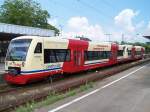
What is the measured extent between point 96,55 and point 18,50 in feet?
40.9

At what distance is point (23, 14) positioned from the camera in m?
84.9

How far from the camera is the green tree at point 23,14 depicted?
84.7 metres

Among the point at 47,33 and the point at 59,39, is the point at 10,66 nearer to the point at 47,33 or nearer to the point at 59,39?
the point at 59,39

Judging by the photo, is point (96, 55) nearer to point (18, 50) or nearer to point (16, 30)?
point (16, 30)

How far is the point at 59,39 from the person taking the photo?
21.6 m

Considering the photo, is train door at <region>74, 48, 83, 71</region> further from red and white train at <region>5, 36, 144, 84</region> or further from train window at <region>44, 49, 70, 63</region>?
train window at <region>44, 49, 70, 63</region>

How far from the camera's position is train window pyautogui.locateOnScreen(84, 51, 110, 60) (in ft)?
88.6

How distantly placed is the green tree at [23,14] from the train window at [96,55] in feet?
175

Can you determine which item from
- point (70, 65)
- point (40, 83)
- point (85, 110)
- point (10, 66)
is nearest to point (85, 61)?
point (70, 65)

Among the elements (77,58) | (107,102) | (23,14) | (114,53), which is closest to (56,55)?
(77,58)

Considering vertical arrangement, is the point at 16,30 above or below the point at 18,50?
above

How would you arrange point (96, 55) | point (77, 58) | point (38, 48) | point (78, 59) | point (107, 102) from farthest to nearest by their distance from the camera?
point (96, 55), point (78, 59), point (77, 58), point (38, 48), point (107, 102)

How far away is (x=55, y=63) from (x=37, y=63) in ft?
7.86

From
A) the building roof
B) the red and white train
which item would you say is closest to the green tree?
the building roof
